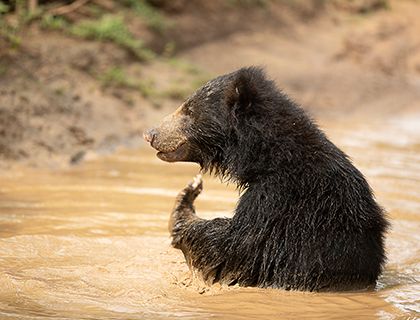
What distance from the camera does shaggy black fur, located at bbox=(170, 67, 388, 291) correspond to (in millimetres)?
4695

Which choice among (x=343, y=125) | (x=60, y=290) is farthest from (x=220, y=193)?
(x=343, y=125)

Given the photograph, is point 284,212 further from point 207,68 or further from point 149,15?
point 207,68

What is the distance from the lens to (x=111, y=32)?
37.4 feet

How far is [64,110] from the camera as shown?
376 inches

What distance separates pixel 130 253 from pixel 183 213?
0.47 m

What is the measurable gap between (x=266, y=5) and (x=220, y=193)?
9.02m

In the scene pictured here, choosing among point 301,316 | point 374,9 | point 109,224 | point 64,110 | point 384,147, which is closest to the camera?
point 301,316

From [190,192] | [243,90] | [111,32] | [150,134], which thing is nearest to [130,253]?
[190,192]

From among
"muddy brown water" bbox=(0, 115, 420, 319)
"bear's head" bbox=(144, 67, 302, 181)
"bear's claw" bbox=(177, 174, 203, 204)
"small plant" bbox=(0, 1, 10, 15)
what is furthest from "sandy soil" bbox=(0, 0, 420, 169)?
"bear's head" bbox=(144, 67, 302, 181)

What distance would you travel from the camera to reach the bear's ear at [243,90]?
16.3 ft

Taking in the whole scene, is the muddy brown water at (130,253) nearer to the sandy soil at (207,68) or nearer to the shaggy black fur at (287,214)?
the shaggy black fur at (287,214)

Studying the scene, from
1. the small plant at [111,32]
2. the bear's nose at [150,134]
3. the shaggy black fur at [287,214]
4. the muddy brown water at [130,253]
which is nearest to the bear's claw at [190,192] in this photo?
the muddy brown water at [130,253]

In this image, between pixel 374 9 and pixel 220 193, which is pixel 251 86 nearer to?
pixel 220 193

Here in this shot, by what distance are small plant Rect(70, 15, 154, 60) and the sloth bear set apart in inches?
258
